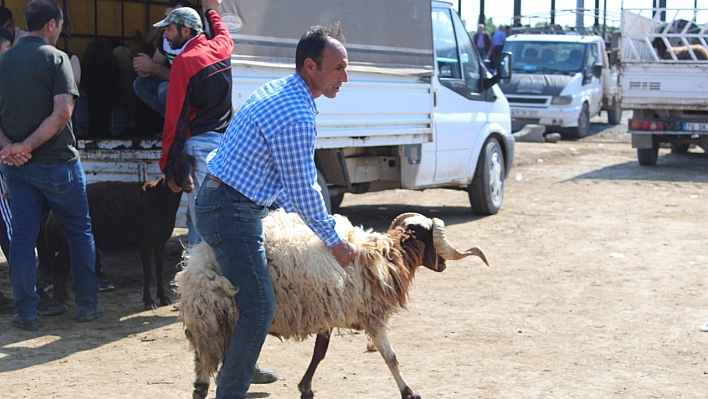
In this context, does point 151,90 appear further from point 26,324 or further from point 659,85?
point 659,85

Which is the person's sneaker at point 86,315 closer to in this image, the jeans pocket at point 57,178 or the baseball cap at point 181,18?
the jeans pocket at point 57,178

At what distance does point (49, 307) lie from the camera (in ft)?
20.3

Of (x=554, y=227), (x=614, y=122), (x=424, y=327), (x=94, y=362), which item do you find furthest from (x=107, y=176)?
(x=614, y=122)

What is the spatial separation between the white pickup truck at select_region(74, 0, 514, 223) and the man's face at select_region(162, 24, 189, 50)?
79cm

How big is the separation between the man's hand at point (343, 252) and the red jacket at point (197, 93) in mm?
2352

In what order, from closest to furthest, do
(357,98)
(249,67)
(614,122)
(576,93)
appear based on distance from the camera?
(249,67) → (357,98) → (576,93) → (614,122)

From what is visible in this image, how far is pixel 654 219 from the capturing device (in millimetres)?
10367

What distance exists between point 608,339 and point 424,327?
1.31 metres

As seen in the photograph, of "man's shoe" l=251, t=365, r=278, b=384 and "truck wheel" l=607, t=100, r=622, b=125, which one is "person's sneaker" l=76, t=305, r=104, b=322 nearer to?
"man's shoe" l=251, t=365, r=278, b=384

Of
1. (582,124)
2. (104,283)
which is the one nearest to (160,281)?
(104,283)

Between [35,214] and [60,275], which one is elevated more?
[35,214]

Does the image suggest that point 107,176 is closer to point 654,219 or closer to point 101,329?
point 101,329

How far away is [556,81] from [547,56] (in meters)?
1.32

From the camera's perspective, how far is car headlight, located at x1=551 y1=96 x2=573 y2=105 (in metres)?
19.0
